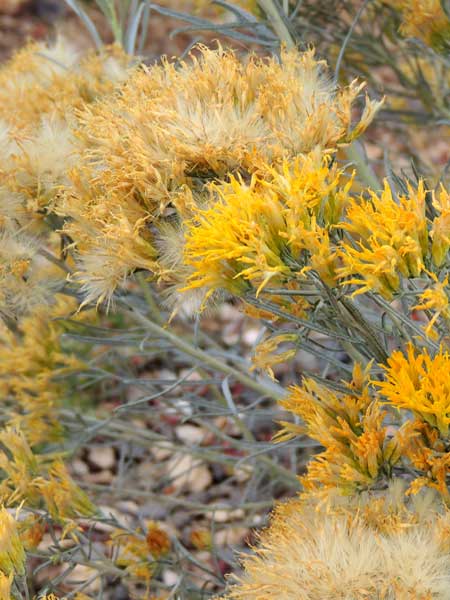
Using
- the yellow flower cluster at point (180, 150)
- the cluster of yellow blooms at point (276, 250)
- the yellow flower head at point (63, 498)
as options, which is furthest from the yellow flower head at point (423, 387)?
the yellow flower head at point (63, 498)

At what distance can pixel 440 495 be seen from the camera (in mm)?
1464

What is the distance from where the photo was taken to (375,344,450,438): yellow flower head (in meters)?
1.26

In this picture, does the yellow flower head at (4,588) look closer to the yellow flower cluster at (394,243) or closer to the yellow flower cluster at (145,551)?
the yellow flower cluster at (145,551)

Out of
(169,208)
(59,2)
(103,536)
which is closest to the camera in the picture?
(169,208)

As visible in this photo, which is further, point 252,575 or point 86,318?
point 86,318

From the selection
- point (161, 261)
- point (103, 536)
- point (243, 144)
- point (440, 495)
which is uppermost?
point (243, 144)

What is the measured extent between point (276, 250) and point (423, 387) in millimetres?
327

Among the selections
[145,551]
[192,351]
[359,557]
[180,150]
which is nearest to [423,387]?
[359,557]

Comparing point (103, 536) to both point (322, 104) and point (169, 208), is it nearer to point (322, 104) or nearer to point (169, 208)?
point (169, 208)

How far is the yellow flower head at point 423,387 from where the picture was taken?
126 centimetres

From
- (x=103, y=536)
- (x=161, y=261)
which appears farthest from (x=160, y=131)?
(x=103, y=536)

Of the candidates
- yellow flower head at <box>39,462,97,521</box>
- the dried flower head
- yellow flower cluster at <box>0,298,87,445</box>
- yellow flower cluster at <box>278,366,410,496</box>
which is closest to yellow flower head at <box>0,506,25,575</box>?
yellow flower head at <box>39,462,97,521</box>

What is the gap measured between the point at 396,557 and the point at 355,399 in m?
0.32

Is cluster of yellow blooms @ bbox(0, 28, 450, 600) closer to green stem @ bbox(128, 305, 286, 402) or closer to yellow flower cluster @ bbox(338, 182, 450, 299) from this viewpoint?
yellow flower cluster @ bbox(338, 182, 450, 299)
